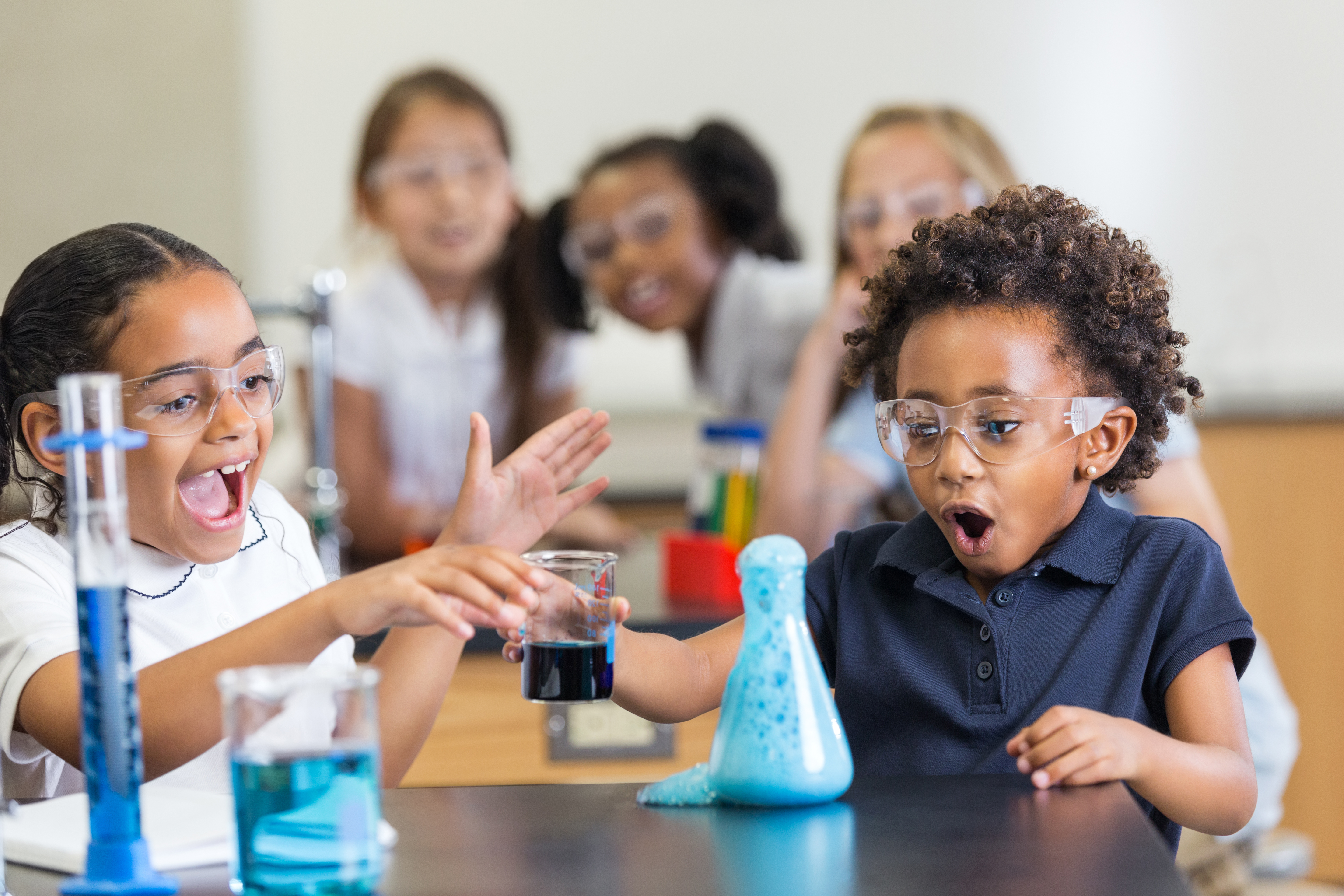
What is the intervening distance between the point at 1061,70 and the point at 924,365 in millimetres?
2854

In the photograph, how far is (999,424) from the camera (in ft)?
3.45

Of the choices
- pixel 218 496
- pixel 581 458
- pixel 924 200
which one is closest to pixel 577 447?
pixel 581 458

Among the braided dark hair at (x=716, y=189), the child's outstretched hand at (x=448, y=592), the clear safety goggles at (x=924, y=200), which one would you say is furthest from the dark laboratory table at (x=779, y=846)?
the braided dark hair at (x=716, y=189)

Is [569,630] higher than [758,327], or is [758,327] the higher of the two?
[758,327]

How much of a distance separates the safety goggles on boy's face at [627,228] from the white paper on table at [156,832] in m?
1.83

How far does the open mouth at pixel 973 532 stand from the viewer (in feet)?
3.49

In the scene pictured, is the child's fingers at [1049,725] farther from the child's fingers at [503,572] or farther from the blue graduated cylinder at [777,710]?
the child's fingers at [503,572]

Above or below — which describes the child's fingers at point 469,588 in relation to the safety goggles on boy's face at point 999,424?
below

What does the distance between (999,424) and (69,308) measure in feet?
2.39

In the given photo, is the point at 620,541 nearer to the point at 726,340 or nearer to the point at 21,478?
the point at 726,340

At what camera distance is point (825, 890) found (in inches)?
25.8

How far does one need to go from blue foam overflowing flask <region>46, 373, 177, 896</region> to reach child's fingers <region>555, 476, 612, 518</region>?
0.47m

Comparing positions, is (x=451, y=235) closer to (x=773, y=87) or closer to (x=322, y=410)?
(x=322, y=410)

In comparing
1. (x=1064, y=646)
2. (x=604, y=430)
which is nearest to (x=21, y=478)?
(x=604, y=430)
